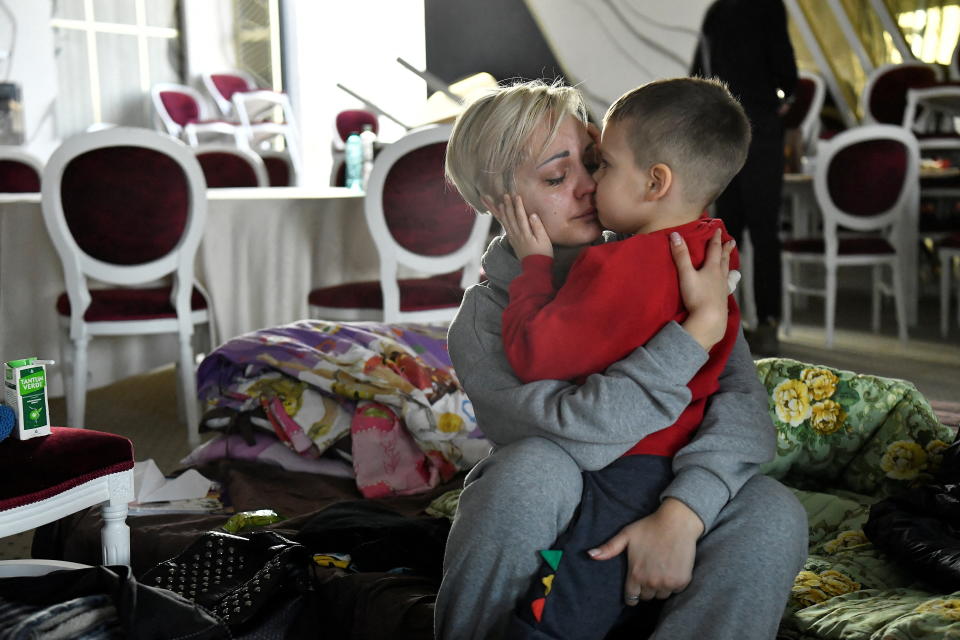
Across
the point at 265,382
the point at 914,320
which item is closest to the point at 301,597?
the point at 265,382

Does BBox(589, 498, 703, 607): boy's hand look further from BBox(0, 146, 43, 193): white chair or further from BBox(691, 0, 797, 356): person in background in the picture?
BBox(0, 146, 43, 193): white chair

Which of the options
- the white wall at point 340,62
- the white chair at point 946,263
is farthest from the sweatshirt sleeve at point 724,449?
the white wall at point 340,62

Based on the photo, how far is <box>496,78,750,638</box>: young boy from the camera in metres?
1.07

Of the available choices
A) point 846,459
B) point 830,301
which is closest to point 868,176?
point 830,301

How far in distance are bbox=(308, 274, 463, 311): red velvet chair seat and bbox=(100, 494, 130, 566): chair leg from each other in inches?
61.4

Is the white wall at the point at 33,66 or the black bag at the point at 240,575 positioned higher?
the white wall at the point at 33,66

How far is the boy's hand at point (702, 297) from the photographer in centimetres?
111

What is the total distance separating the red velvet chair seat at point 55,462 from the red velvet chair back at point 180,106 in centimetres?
652

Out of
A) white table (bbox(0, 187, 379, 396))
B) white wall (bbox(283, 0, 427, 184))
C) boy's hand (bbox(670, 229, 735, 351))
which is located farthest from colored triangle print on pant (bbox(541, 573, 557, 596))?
white wall (bbox(283, 0, 427, 184))

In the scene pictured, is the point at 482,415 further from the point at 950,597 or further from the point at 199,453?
the point at 199,453

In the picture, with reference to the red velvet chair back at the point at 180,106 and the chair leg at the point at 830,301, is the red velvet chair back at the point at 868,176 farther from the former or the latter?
the red velvet chair back at the point at 180,106

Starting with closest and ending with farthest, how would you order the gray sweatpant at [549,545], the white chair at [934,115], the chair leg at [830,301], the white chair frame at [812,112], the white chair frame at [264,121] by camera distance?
the gray sweatpant at [549,545], the chair leg at [830,301], the white chair at [934,115], the white chair frame at [812,112], the white chair frame at [264,121]

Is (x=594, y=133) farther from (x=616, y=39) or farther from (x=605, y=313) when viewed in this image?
(x=616, y=39)

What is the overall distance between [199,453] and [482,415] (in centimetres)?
125
